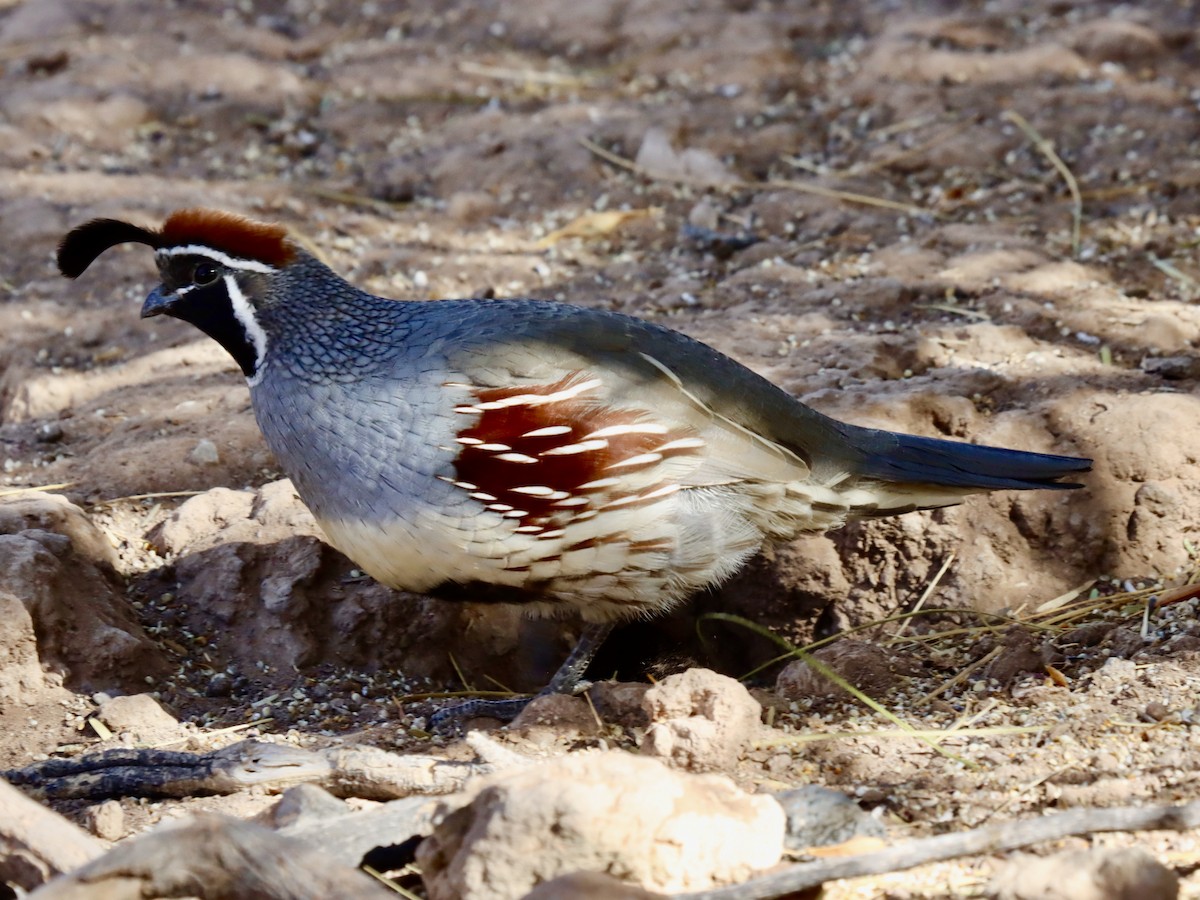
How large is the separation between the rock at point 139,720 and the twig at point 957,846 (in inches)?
74.2

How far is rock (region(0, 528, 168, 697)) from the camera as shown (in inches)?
154

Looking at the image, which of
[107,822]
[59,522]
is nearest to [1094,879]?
[107,822]

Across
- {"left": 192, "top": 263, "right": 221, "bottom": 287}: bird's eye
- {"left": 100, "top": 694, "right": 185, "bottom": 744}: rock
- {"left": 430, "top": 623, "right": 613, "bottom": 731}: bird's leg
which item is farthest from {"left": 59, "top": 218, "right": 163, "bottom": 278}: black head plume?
{"left": 430, "top": 623, "right": 613, "bottom": 731}: bird's leg

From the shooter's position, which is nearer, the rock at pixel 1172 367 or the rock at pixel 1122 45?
the rock at pixel 1172 367

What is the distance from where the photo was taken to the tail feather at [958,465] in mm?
4004

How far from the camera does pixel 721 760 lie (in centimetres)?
326

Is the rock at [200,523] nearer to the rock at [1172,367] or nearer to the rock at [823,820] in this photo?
the rock at [823,820]

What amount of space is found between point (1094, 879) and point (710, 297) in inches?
145

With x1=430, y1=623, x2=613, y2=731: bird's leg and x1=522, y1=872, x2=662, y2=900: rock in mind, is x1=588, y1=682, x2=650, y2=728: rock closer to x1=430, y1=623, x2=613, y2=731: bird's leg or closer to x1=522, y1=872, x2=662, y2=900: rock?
x1=430, y1=623, x2=613, y2=731: bird's leg

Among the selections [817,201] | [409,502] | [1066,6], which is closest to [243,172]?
[817,201]

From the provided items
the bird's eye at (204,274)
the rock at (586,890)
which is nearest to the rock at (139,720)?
the bird's eye at (204,274)

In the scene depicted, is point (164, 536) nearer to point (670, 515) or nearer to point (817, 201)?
point (670, 515)

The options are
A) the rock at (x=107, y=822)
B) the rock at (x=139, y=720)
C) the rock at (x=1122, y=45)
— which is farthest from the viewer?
the rock at (x=1122, y=45)

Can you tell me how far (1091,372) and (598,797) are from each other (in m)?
3.00
